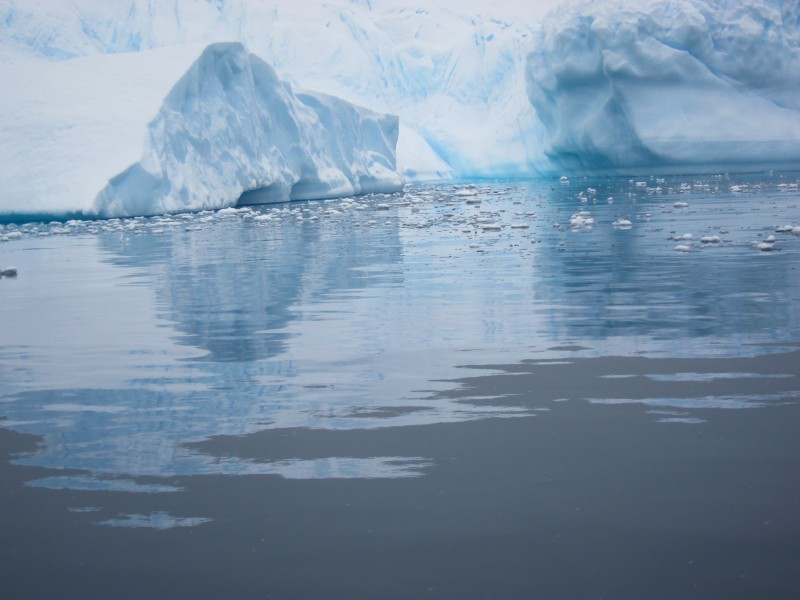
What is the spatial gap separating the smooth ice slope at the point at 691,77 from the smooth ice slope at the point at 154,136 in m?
10.7

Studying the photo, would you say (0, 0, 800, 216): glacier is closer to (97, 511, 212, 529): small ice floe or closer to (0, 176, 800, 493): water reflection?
(0, 176, 800, 493): water reflection

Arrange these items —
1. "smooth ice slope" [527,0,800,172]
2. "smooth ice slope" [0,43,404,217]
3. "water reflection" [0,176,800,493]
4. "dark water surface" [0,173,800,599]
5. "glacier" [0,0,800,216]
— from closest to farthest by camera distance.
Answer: "dark water surface" [0,173,800,599] → "water reflection" [0,176,800,493] → "smooth ice slope" [0,43,404,217] → "glacier" [0,0,800,216] → "smooth ice slope" [527,0,800,172]

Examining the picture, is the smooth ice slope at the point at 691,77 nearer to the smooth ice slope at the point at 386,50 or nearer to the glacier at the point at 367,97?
the glacier at the point at 367,97

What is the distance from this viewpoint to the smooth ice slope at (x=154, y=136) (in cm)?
1948

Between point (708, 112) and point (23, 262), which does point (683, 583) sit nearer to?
point (23, 262)

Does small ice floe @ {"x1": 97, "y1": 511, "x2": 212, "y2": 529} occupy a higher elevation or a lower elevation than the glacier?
lower

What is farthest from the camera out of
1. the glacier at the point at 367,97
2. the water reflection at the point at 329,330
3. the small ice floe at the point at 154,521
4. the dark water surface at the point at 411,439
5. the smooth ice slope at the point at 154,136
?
the glacier at the point at 367,97

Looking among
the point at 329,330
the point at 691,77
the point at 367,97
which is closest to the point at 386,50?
the point at 367,97

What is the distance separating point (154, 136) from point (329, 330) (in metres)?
16.1

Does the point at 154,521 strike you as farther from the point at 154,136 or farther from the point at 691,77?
the point at 691,77

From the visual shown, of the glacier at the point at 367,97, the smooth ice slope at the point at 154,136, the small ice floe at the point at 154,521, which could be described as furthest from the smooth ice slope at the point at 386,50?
the small ice floe at the point at 154,521

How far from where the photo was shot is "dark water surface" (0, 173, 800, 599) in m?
2.47

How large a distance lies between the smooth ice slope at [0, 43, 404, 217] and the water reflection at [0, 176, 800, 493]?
24.5 ft

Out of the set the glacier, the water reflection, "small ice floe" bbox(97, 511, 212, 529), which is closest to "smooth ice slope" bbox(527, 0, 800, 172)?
the glacier
